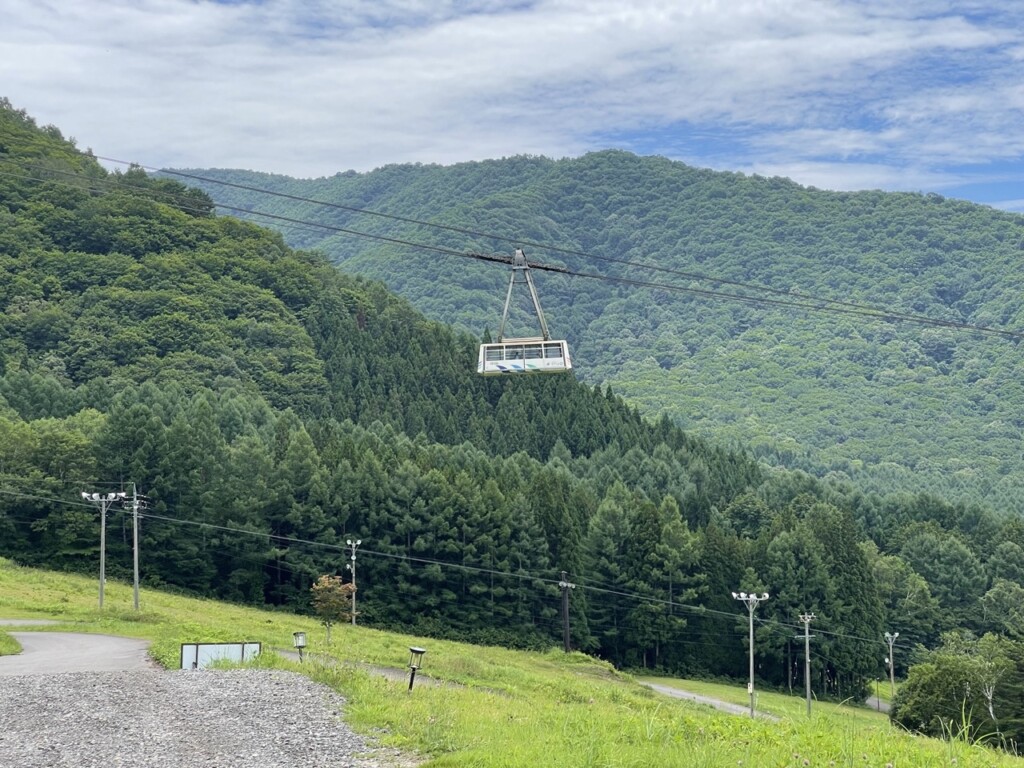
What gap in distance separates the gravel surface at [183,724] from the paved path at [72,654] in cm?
589

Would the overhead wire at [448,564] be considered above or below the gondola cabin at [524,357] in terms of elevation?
below

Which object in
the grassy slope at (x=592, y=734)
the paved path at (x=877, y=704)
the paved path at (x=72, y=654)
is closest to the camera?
the grassy slope at (x=592, y=734)

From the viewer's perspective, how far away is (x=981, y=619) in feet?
366

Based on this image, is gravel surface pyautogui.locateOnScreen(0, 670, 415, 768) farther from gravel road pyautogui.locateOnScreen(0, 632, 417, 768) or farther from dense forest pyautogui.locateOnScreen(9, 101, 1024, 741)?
dense forest pyautogui.locateOnScreen(9, 101, 1024, 741)

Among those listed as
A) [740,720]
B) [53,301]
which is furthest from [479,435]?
[740,720]

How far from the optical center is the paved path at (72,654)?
34625 millimetres

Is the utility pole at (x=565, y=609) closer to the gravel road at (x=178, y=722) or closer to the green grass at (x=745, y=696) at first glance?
the green grass at (x=745, y=696)

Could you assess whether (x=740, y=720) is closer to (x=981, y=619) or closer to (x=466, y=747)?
(x=466, y=747)

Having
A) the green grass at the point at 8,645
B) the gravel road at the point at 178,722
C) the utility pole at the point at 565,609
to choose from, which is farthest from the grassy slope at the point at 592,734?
the utility pole at the point at 565,609

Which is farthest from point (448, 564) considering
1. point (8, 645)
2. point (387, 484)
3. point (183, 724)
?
point (183, 724)

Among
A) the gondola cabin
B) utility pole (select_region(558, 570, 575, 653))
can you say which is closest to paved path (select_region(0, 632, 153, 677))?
the gondola cabin

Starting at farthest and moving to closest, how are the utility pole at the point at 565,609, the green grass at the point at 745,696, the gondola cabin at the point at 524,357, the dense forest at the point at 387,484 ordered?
the dense forest at the point at 387,484 → the utility pole at the point at 565,609 → the green grass at the point at 745,696 → the gondola cabin at the point at 524,357

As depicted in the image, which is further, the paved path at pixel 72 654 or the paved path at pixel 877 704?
the paved path at pixel 877 704

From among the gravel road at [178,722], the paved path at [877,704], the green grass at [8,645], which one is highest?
the gravel road at [178,722]
